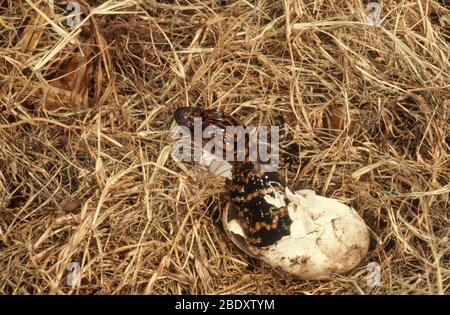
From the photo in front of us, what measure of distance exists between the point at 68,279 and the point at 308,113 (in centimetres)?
127

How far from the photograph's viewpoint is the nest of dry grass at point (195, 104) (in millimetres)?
2256

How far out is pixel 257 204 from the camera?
2117 millimetres

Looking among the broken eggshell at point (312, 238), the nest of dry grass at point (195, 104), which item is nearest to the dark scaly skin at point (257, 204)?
the broken eggshell at point (312, 238)

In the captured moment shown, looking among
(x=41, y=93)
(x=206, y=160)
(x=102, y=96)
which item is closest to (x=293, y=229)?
(x=206, y=160)

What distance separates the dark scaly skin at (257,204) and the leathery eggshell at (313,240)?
0.03 meters

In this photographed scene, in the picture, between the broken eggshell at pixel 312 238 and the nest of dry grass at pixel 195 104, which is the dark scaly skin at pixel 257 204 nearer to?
the broken eggshell at pixel 312 238

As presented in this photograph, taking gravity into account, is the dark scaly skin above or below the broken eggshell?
above

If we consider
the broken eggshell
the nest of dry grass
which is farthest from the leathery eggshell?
the nest of dry grass

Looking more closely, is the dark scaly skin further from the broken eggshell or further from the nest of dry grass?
the nest of dry grass

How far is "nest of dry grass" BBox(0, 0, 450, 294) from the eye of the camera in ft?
7.40

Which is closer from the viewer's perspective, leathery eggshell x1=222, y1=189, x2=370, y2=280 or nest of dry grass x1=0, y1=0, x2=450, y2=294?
leathery eggshell x1=222, y1=189, x2=370, y2=280

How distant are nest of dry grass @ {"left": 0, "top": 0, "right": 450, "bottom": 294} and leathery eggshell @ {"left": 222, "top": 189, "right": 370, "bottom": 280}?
0.12 m

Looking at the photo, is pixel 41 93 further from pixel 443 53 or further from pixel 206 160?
pixel 443 53

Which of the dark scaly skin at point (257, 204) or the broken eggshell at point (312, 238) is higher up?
the dark scaly skin at point (257, 204)
